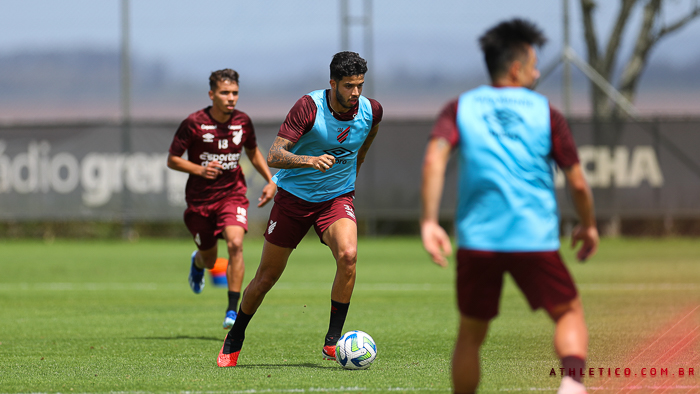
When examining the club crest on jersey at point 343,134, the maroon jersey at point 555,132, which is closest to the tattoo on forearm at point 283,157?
the club crest on jersey at point 343,134

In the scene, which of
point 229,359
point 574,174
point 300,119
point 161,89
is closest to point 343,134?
point 300,119

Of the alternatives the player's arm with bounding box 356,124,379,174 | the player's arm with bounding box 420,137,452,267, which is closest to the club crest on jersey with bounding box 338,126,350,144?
the player's arm with bounding box 356,124,379,174

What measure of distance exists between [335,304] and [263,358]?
721mm

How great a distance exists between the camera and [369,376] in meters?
6.04

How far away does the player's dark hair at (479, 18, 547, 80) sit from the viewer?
13.7 ft

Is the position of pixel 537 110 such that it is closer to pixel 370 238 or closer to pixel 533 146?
pixel 533 146

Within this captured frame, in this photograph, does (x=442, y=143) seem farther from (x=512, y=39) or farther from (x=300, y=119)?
(x=300, y=119)

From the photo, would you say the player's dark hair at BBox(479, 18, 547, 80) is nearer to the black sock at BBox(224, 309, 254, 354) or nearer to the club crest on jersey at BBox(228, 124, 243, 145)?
the black sock at BBox(224, 309, 254, 354)

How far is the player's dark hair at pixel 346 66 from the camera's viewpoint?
6301mm

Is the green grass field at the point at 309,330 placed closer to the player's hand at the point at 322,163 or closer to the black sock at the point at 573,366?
the player's hand at the point at 322,163

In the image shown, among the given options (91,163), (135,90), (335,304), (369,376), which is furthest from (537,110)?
(135,90)

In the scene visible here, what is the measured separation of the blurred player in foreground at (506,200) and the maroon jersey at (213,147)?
209 inches

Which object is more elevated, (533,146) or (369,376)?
(533,146)

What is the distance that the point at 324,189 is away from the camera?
6.74 meters
